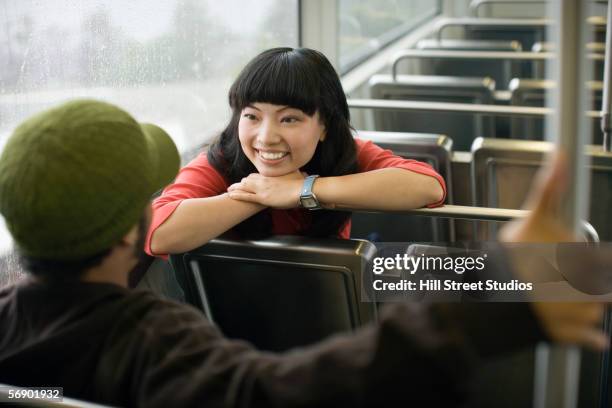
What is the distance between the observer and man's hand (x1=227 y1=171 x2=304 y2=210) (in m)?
1.32

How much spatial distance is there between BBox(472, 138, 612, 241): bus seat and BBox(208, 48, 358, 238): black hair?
315 millimetres

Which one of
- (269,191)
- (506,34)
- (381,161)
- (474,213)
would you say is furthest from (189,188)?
(506,34)

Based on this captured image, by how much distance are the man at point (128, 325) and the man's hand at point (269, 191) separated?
50 cm

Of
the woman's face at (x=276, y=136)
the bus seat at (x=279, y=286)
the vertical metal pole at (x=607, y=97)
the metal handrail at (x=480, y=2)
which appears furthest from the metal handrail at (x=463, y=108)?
the metal handrail at (x=480, y=2)

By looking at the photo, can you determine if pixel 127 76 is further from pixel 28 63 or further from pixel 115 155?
pixel 115 155

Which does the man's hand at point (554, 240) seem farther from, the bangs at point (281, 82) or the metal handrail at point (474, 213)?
the bangs at point (281, 82)

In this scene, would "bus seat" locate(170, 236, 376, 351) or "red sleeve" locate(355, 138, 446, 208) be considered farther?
"red sleeve" locate(355, 138, 446, 208)

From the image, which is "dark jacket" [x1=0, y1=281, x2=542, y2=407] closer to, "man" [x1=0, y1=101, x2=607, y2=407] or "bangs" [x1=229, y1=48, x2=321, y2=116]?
"man" [x1=0, y1=101, x2=607, y2=407]

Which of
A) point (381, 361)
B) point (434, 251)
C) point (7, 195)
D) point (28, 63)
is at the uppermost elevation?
point (28, 63)

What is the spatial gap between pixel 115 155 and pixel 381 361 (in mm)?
340

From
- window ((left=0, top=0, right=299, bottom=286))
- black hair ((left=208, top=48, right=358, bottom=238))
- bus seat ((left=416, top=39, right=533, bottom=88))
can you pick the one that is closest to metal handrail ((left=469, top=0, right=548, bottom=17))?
bus seat ((left=416, top=39, right=533, bottom=88))

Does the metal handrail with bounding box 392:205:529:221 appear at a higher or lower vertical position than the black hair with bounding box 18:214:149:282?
lower

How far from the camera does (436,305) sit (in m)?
0.57

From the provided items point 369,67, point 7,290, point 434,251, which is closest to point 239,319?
point 434,251
